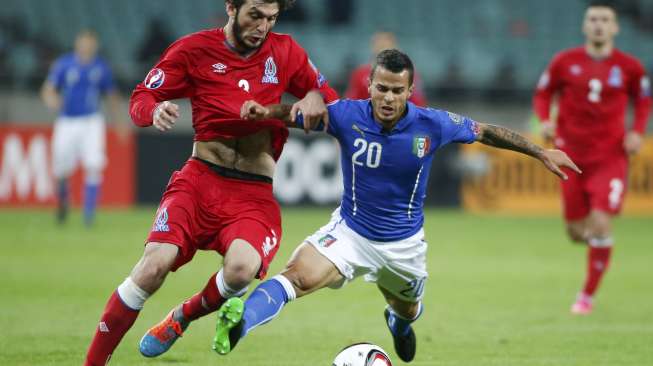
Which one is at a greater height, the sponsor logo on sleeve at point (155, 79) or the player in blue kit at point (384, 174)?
the sponsor logo on sleeve at point (155, 79)

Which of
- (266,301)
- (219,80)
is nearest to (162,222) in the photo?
(266,301)

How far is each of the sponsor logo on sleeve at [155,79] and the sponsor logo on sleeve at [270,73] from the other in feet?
1.92

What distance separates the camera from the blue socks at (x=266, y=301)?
18.8 feet

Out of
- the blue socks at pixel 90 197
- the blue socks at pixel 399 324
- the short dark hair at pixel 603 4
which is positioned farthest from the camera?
the blue socks at pixel 90 197

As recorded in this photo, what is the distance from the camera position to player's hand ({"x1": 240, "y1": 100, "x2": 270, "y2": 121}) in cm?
583

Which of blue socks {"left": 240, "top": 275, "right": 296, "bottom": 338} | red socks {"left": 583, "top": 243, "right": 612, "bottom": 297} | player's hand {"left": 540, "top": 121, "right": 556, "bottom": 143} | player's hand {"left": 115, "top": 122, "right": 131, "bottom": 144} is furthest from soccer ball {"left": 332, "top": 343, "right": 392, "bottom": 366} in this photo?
Answer: player's hand {"left": 115, "top": 122, "right": 131, "bottom": 144}

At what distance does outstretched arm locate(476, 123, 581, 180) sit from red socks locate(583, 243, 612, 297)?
3408 mm

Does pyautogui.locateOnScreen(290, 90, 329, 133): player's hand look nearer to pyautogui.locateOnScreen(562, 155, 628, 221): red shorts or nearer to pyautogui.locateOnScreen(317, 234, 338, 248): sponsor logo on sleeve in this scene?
pyautogui.locateOnScreen(317, 234, 338, 248): sponsor logo on sleeve

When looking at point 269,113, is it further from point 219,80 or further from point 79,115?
point 79,115

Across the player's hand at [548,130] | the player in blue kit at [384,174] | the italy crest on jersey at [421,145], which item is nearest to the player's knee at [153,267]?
the player in blue kit at [384,174]

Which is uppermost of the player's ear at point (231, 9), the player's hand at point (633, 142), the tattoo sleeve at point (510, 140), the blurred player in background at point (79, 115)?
the player's ear at point (231, 9)

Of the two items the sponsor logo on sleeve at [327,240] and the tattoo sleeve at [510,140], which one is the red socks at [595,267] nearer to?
the tattoo sleeve at [510,140]

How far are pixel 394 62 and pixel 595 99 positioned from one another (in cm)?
415

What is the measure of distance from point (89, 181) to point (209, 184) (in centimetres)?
979
